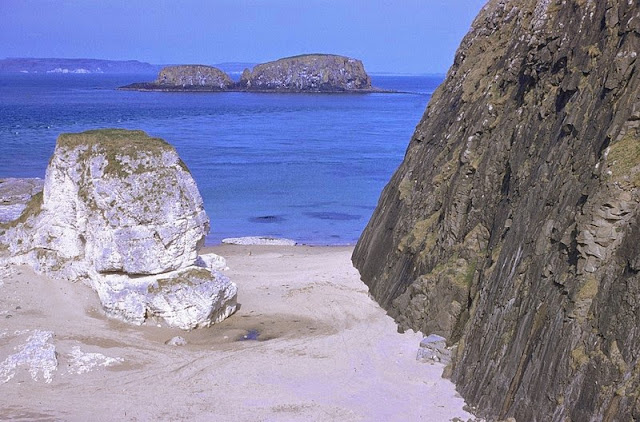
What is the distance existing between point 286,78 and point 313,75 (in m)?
5.38

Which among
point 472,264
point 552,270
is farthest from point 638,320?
point 472,264

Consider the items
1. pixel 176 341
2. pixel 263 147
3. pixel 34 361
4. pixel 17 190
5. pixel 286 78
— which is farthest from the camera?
pixel 286 78

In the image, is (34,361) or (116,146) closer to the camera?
(34,361)

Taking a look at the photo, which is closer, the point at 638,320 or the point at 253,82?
the point at 638,320

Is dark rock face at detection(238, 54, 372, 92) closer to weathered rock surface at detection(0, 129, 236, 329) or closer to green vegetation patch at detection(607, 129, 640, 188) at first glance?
weathered rock surface at detection(0, 129, 236, 329)

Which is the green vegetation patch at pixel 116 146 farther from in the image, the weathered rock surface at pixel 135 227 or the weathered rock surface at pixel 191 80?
the weathered rock surface at pixel 191 80

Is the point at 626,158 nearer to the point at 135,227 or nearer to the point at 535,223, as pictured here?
the point at 535,223

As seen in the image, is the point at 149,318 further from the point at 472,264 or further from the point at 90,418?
the point at 472,264

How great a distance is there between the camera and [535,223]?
17.3 metres

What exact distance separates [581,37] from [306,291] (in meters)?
11.6

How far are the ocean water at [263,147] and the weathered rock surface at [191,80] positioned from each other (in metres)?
28.9

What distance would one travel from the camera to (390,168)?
60406 mm

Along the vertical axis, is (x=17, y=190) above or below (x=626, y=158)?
below

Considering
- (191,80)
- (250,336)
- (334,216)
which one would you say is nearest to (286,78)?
(191,80)
